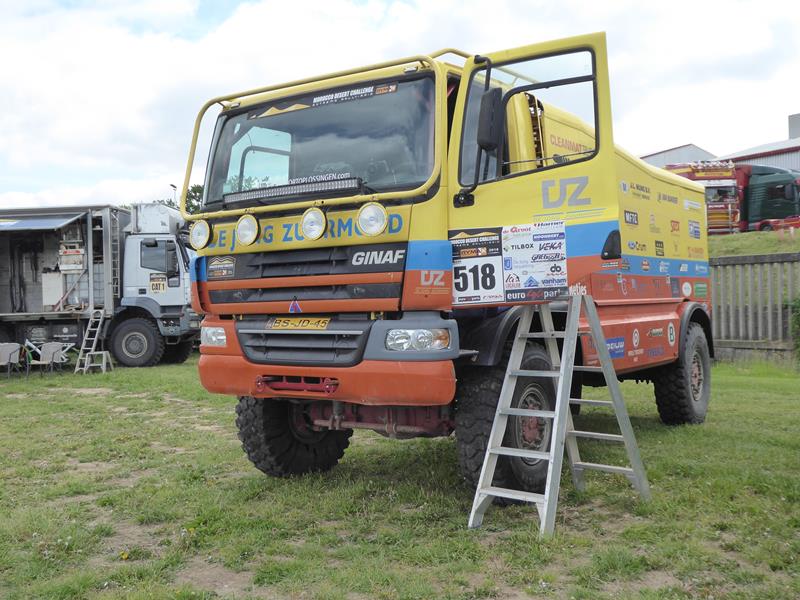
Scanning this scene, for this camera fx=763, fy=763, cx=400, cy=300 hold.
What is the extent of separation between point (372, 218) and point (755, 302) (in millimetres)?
10711

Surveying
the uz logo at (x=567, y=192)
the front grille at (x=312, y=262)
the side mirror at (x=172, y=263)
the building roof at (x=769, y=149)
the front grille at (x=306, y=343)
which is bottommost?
the front grille at (x=306, y=343)

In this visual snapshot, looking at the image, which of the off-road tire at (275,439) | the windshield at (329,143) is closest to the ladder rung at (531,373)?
the windshield at (329,143)

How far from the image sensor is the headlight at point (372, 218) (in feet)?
15.4

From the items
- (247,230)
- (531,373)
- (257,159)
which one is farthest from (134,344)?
(531,373)

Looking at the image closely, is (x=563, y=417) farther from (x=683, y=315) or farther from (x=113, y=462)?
(x=113, y=462)

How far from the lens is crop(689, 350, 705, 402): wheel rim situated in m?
8.40

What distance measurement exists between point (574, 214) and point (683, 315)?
3953 mm

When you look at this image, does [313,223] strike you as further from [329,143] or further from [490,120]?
[490,120]

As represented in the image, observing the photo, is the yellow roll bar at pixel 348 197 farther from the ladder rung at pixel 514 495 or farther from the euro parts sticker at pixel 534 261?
the ladder rung at pixel 514 495

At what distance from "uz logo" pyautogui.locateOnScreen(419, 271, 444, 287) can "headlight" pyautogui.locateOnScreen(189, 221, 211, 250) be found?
1.70m

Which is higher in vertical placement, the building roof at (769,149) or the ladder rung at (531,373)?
the building roof at (769,149)

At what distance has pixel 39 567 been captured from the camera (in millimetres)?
4262

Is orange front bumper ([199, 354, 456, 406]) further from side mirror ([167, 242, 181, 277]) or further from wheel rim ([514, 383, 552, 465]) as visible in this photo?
side mirror ([167, 242, 181, 277])

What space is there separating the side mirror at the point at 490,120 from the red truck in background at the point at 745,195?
19400 mm
